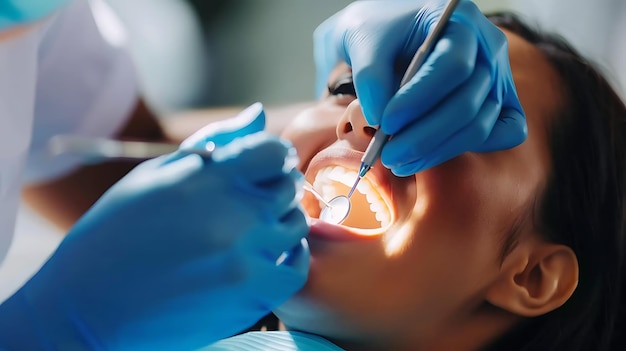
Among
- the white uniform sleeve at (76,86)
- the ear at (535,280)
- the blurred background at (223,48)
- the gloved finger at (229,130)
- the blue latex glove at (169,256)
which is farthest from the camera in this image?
the blurred background at (223,48)

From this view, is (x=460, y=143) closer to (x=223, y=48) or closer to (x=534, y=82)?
(x=534, y=82)

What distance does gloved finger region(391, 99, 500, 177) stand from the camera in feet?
2.87

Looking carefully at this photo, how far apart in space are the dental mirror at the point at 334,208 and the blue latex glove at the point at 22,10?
0.45m

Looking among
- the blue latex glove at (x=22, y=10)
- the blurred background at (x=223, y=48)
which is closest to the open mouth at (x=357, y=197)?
the blue latex glove at (x=22, y=10)

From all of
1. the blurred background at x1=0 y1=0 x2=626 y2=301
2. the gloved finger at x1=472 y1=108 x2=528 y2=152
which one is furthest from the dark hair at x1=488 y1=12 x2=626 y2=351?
the blurred background at x1=0 y1=0 x2=626 y2=301

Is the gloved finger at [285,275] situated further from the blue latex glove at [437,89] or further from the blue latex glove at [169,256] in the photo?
the blue latex glove at [437,89]

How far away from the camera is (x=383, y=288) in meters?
0.94

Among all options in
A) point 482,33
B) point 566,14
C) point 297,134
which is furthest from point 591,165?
point 566,14

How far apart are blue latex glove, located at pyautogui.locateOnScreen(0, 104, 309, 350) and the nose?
0.65ft

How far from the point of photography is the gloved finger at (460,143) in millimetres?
875

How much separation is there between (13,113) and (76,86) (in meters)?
0.20

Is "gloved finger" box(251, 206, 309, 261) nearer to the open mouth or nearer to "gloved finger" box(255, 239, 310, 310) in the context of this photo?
"gloved finger" box(255, 239, 310, 310)

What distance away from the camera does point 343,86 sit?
110 cm

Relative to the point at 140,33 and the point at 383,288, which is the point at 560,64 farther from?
the point at 140,33
